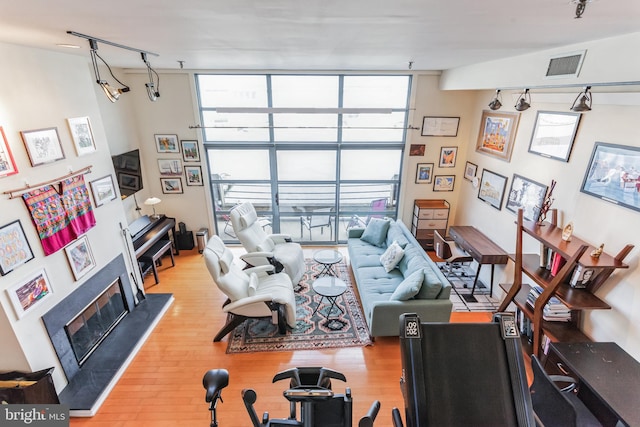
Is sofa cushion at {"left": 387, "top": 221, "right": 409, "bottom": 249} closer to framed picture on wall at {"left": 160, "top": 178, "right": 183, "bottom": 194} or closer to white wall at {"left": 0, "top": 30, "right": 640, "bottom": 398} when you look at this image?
white wall at {"left": 0, "top": 30, "right": 640, "bottom": 398}

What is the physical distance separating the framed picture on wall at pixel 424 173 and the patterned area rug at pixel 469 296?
1.81 meters

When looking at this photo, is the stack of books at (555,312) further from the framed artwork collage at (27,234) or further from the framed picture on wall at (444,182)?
the framed artwork collage at (27,234)

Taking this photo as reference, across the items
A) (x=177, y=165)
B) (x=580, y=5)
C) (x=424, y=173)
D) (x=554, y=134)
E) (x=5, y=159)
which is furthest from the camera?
(x=424, y=173)

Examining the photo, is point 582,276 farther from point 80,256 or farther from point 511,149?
point 80,256

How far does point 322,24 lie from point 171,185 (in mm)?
4662

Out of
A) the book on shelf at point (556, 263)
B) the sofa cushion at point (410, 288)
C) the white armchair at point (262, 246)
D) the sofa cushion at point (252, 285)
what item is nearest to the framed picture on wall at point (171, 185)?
the white armchair at point (262, 246)

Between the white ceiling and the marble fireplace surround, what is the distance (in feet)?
8.00

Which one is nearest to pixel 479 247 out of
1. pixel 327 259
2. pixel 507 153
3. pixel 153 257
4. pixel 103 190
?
pixel 507 153

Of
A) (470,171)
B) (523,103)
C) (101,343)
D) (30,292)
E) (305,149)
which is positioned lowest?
(101,343)

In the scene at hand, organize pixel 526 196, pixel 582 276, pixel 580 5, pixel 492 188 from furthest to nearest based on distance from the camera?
pixel 492 188
pixel 526 196
pixel 582 276
pixel 580 5

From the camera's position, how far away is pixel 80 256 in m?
3.18

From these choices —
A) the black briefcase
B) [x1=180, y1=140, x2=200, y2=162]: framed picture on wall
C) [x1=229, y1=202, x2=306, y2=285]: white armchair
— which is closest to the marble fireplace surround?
[x1=229, y1=202, x2=306, y2=285]: white armchair

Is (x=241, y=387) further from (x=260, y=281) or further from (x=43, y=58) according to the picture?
(x=43, y=58)

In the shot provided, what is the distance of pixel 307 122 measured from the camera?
532cm
